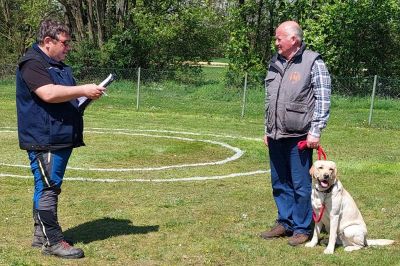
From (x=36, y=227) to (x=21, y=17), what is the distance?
32257 millimetres

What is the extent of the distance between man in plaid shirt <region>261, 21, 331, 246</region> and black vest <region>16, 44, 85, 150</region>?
2088mm

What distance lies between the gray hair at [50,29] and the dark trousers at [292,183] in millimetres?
2484

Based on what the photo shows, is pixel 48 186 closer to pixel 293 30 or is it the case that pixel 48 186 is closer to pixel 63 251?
pixel 63 251

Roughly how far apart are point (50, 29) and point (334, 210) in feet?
10.6

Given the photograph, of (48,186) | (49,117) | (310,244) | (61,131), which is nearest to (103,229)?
(48,186)

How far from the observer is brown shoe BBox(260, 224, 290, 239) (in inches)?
273

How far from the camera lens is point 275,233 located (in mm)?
6938

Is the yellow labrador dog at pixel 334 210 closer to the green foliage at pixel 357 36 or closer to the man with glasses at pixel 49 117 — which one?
the man with glasses at pixel 49 117

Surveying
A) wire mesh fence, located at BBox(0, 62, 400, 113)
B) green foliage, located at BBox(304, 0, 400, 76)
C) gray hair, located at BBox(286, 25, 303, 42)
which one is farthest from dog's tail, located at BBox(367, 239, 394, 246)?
green foliage, located at BBox(304, 0, 400, 76)

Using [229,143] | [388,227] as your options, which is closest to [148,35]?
[229,143]

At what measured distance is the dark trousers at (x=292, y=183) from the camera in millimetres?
6625

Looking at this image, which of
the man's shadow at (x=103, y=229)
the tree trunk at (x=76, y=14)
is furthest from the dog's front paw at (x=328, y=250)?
the tree trunk at (x=76, y=14)

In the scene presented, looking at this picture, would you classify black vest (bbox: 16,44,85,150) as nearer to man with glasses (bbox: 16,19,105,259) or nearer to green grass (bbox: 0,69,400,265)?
man with glasses (bbox: 16,19,105,259)

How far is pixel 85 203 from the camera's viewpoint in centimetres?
830
